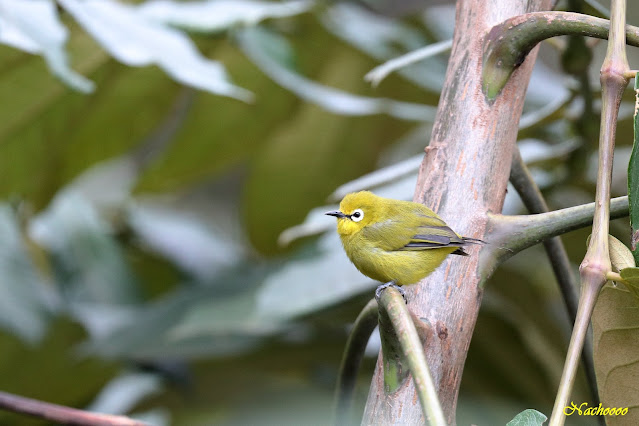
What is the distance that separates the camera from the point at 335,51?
1.30 m

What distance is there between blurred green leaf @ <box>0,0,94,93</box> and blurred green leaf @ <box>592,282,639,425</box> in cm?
55

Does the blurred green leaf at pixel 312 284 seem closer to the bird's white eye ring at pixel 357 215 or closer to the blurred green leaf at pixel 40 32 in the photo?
the bird's white eye ring at pixel 357 215

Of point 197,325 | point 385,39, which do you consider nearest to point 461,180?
point 197,325

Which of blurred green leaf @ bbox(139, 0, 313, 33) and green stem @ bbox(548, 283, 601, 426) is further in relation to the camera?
blurred green leaf @ bbox(139, 0, 313, 33)

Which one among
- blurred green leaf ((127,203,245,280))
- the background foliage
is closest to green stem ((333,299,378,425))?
the background foliage

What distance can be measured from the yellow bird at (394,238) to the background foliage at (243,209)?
0.12 m

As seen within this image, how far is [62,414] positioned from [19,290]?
847 millimetres

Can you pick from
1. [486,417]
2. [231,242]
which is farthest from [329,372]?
[231,242]

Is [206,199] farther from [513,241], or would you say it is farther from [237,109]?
[513,241]

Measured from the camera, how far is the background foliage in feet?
2.97

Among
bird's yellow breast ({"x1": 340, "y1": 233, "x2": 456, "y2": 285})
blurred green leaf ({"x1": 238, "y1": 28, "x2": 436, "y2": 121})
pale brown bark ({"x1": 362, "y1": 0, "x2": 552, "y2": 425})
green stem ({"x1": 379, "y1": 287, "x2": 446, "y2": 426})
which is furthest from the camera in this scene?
blurred green leaf ({"x1": 238, "y1": 28, "x2": 436, "y2": 121})

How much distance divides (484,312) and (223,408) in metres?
0.44

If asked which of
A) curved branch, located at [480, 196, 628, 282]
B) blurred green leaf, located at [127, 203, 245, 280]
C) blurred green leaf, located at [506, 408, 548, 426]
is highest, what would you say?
blurred green leaf, located at [127, 203, 245, 280]

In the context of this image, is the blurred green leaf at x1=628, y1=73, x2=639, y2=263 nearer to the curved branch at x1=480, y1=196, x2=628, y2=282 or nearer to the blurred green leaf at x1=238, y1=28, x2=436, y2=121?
the curved branch at x1=480, y1=196, x2=628, y2=282
